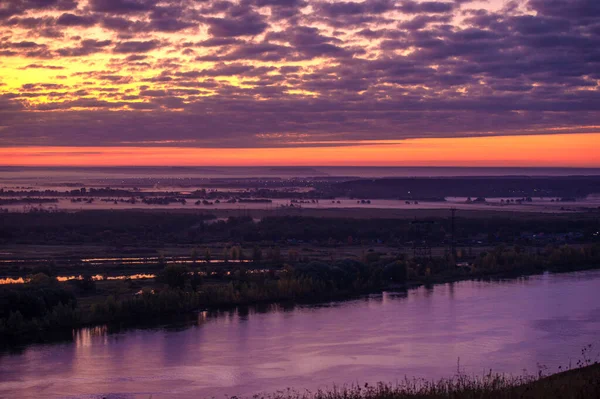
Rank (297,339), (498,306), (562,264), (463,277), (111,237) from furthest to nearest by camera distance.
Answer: (111,237), (562,264), (463,277), (498,306), (297,339)

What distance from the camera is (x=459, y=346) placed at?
15125mm

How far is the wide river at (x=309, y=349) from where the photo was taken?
41.0 ft

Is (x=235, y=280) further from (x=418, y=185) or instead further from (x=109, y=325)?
(x=418, y=185)

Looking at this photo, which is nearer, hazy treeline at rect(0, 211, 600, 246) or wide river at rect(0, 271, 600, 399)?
wide river at rect(0, 271, 600, 399)

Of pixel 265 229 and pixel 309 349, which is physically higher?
pixel 265 229

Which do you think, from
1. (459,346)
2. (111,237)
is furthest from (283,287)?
(111,237)

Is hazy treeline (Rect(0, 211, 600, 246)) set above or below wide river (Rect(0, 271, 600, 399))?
above

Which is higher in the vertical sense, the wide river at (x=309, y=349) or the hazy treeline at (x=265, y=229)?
the hazy treeline at (x=265, y=229)

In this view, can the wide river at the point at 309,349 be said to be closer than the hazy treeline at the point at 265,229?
Yes

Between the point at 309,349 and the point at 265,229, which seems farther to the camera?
the point at 265,229

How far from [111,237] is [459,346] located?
28.0 m

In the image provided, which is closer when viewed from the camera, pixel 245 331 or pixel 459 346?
pixel 459 346

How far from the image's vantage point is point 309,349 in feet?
49.0

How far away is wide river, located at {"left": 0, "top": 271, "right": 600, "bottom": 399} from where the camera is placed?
41.0 ft
